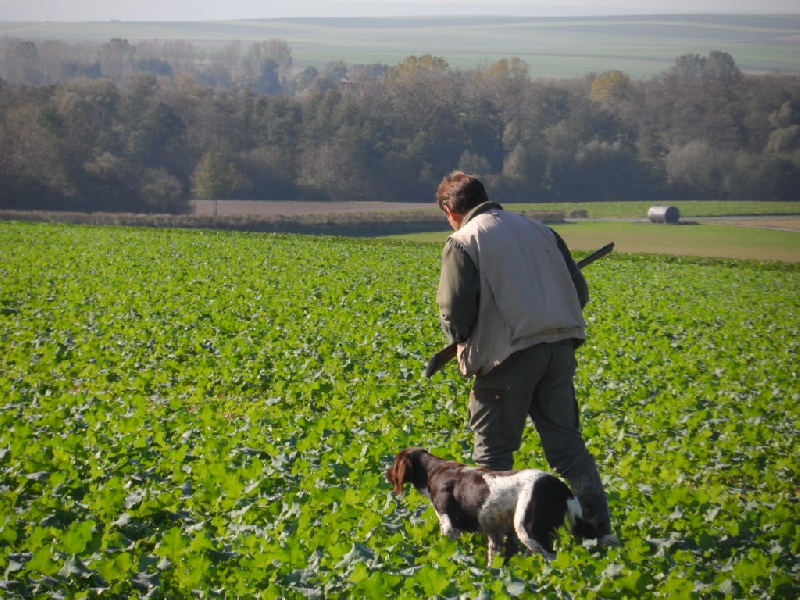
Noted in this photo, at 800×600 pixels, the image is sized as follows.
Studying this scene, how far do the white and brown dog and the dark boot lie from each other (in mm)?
54

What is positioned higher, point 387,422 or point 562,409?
point 562,409

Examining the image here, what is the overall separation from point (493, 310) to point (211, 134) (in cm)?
9308

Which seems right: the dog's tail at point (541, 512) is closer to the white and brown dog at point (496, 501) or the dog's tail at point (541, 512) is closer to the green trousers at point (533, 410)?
the white and brown dog at point (496, 501)

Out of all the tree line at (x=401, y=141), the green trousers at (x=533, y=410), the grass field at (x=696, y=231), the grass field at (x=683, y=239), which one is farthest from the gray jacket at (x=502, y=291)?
the tree line at (x=401, y=141)

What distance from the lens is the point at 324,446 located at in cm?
834

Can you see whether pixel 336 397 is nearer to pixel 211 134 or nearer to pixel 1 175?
pixel 1 175

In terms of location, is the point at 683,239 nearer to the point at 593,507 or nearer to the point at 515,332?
the point at 593,507

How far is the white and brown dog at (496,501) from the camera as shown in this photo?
528 centimetres

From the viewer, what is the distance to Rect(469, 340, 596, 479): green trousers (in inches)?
230

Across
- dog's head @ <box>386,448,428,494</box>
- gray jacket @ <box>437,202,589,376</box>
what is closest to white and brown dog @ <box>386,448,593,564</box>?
dog's head @ <box>386,448,428,494</box>

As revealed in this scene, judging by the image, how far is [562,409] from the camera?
19.4 ft

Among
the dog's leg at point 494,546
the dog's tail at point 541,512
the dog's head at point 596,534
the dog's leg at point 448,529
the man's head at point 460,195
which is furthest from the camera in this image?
the man's head at point 460,195

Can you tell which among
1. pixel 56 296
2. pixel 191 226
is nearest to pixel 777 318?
pixel 56 296

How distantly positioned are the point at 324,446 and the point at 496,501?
308 cm
